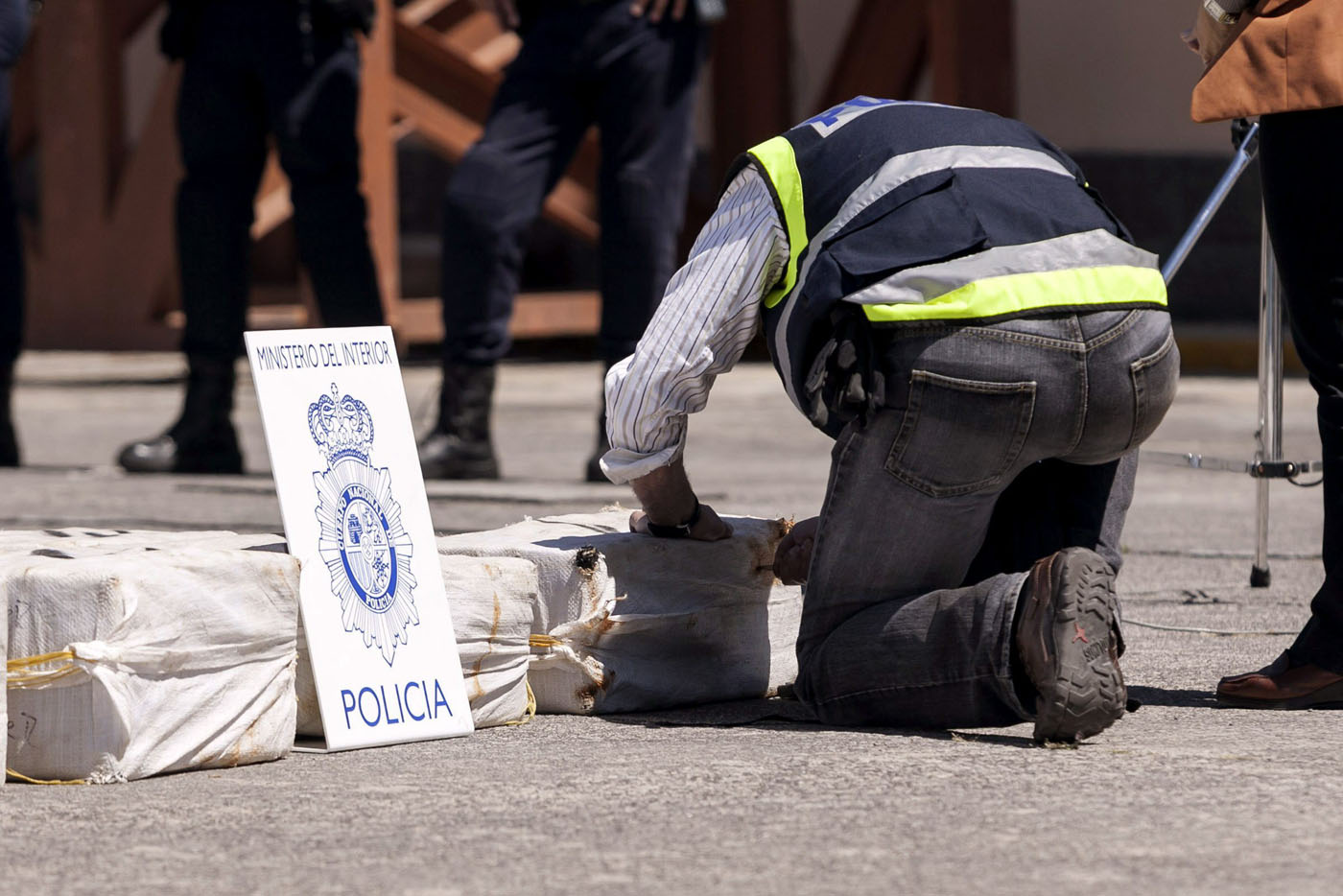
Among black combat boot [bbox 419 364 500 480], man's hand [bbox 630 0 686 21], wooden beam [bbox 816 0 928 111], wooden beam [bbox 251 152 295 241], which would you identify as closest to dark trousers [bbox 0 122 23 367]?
black combat boot [bbox 419 364 500 480]

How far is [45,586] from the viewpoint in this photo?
8.37 feet

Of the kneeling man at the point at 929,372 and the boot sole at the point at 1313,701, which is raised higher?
the kneeling man at the point at 929,372

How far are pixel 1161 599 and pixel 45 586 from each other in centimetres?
228

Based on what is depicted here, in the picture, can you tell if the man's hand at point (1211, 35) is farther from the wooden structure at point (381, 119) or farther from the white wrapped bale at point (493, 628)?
the wooden structure at point (381, 119)

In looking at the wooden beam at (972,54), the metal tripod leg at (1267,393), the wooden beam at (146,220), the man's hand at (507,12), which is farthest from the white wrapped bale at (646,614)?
the wooden beam at (146,220)

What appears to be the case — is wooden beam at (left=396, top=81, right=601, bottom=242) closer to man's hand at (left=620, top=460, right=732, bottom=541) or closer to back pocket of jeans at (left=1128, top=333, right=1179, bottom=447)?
man's hand at (left=620, top=460, right=732, bottom=541)

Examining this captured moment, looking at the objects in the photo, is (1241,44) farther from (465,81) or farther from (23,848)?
(465,81)

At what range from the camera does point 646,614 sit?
3.14m

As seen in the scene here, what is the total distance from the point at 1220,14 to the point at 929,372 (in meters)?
0.74

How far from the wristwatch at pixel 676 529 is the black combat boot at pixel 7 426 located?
347 cm

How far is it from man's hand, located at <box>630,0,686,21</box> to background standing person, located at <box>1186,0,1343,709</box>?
2.50m

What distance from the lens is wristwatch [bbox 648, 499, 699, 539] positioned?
3.18 meters

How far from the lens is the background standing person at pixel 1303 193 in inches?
117

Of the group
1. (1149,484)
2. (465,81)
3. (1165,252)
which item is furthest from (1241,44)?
(1165,252)
